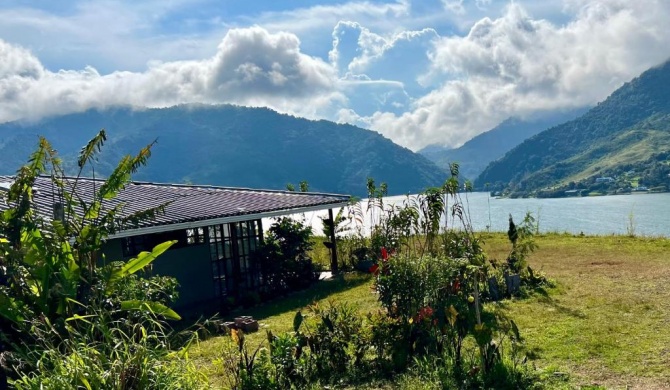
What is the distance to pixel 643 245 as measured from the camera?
17375 millimetres

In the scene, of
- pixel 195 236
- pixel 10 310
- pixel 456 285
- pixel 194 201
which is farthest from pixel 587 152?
pixel 10 310

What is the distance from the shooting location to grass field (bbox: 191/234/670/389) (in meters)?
6.45

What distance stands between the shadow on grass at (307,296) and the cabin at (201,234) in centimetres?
83

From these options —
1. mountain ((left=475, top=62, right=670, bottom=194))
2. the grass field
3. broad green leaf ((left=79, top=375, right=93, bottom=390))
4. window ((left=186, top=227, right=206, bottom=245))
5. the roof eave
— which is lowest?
the grass field

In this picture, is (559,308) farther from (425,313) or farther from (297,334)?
(297,334)

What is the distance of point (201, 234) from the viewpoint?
44.4 feet

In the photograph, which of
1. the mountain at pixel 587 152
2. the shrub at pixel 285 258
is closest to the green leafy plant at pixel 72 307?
the shrub at pixel 285 258

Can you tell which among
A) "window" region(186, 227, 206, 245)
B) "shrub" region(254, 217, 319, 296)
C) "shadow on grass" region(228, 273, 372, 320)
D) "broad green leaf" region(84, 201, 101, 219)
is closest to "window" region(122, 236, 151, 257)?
"window" region(186, 227, 206, 245)

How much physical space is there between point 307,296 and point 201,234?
9.58 ft

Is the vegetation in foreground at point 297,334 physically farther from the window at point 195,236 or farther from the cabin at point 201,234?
the window at point 195,236

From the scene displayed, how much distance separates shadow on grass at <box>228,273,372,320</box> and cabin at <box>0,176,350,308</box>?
0.83 meters

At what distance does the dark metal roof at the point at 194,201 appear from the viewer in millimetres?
11539

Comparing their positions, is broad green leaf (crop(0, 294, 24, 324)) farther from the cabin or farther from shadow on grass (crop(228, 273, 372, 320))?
shadow on grass (crop(228, 273, 372, 320))

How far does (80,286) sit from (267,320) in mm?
5262
